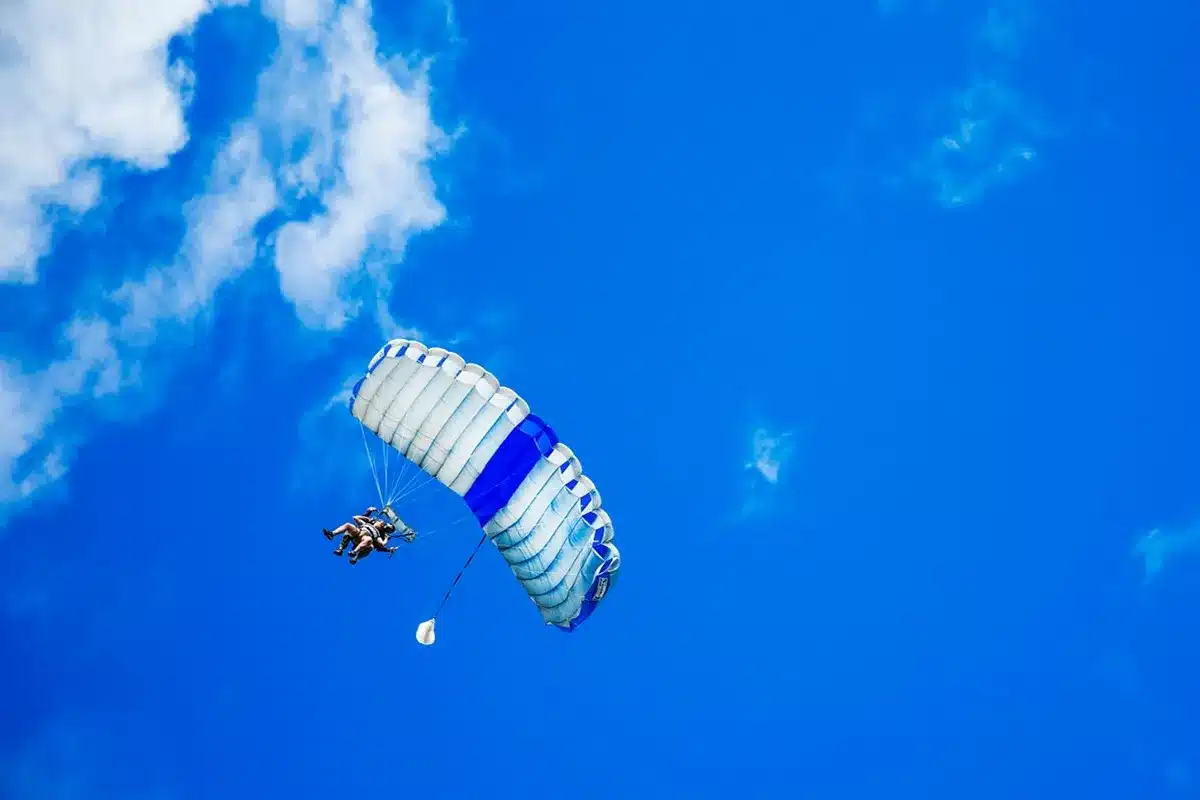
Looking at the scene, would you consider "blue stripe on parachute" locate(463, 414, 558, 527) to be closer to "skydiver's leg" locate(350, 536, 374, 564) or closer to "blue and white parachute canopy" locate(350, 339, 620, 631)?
"blue and white parachute canopy" locate(350, 339, 620, 631)

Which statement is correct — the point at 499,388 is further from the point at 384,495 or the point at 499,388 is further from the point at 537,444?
the point at 384,495

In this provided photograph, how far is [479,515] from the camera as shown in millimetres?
28516

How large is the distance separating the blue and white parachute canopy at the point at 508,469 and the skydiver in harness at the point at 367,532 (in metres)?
1.45

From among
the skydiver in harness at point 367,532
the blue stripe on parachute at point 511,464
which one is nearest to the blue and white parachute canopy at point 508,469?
the blue stripe on parachute at point 511,464

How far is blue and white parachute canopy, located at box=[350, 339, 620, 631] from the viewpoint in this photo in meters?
28.2

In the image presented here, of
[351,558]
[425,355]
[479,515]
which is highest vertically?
[425,355]

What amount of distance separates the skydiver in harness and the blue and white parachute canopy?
1451 millimetres

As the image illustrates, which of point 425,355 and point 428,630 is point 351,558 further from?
point 425,355

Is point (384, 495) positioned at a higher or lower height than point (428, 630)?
higher

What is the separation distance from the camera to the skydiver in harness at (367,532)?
28.3 meters

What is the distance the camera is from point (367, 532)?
93.7 feet

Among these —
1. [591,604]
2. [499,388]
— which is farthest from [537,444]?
[591,604]

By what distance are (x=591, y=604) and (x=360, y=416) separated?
6552mm

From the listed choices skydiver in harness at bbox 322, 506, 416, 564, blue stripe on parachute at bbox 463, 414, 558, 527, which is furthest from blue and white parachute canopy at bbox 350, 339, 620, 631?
skydiver in harness at bbox 322, 506, 416, 564
